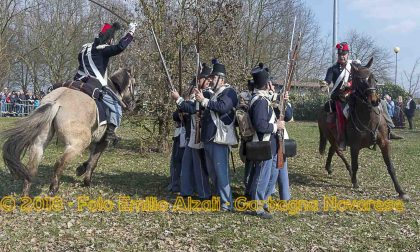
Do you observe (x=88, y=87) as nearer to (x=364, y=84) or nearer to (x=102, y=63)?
(x=102, y=63)

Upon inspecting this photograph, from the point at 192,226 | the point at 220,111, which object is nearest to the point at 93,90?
the point at 220,111

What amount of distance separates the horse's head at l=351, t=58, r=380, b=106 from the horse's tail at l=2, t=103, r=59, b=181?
17.5 ft

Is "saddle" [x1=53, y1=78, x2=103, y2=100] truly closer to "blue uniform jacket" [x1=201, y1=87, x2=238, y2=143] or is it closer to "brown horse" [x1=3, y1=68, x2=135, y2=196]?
"brown horse" [x1=3, y1=68, x2=135, y2=196]

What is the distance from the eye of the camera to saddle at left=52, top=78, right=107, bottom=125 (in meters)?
8.22

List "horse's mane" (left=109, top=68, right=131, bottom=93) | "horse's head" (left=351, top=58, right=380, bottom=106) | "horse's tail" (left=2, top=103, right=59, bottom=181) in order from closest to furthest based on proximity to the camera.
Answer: "horse's tail" (left=2, top=103, right=59, bottom=181) → "horse's head" (left=351, top=58, right=380, bottom=106) → "horse's mane" (left=109, top=68, right=131, bottom=93)

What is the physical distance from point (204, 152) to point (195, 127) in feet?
1.45

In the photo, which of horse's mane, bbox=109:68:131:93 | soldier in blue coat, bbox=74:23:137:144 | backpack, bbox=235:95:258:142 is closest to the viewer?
backpack, bbox=235:95:258:142

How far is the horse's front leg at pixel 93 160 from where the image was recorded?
905 cm

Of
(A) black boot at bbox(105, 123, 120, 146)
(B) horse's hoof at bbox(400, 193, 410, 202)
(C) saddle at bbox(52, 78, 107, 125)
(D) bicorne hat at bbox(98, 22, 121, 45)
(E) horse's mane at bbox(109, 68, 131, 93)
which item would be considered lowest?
(B) horse's hoof at bbox(400, 193, 410, 202)

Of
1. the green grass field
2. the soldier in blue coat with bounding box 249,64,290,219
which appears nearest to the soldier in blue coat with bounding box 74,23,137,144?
the green grass field

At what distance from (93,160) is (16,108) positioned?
93.7ft

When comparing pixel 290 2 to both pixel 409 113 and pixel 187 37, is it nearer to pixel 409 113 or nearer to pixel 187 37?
pixel 409 113

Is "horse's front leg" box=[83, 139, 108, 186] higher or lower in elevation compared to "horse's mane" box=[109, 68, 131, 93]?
lower

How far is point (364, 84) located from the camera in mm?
8906
